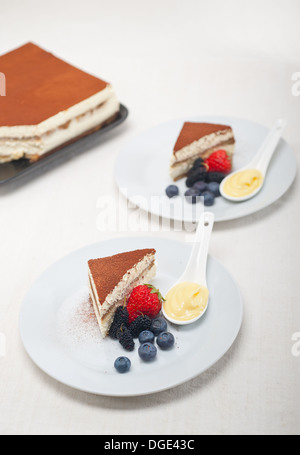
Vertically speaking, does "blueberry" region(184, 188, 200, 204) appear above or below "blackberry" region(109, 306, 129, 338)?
above

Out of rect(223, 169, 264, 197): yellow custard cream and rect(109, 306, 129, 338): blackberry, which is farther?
rect(223, 169, 264, 197): yellow custard cream

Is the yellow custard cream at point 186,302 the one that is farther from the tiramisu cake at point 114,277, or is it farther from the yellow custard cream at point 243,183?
the yellow custard cream at point 243,183

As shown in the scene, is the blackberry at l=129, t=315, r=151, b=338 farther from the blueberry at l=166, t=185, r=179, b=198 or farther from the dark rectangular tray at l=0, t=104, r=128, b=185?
the dark rectangular tray at l=0, t=104, r=128, b=185

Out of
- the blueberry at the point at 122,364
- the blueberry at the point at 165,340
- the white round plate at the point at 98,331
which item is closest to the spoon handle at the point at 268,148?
the white round plate at the point at 98,331

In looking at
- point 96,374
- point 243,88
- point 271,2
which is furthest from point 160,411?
point 271,2

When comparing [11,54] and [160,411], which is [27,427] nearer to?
[160,411]

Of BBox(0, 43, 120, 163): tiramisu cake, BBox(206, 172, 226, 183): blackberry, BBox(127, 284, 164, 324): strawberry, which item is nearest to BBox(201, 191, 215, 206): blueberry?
BBox(206, 172, 226, 183): blackberry
